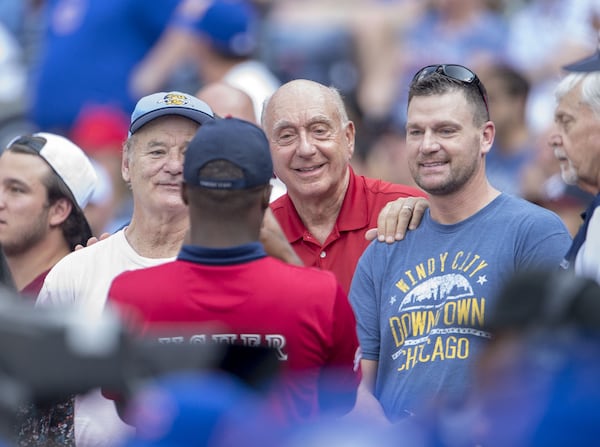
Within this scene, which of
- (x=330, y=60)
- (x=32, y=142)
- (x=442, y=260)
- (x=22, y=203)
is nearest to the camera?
(x=442, y=260)

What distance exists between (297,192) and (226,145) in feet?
5.80

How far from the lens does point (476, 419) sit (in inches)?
112

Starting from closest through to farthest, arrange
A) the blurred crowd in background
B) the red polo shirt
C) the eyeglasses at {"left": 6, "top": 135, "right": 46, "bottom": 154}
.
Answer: the red polo shirt < the eyeglasses at {"left": 6, "top": 135, "right": 46, "bottom": 154} < the blurred crowd in background

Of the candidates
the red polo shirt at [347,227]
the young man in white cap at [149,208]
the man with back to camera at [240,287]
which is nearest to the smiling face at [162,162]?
the young man in white cap at [149,208]

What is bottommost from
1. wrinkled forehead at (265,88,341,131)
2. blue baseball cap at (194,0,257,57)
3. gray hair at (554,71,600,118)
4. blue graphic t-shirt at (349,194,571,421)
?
blue graphic t-shirt at (349,194,571,421)

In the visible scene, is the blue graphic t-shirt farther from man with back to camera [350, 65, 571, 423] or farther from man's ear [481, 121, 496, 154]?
man's ear [481, 121, 496, 154]

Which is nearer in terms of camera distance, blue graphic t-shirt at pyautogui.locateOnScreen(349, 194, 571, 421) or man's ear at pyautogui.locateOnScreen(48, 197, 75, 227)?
blue graphic t-shirt at pyautogui.locateOnScreen(349, 194, 571, 421)

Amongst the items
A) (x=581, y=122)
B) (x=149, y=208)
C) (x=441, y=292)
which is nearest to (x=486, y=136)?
(x=581, y=122)

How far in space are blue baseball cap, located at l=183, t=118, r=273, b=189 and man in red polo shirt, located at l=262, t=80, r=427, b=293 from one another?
1571 mm

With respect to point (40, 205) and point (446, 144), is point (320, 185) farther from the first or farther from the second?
point (40, 205)

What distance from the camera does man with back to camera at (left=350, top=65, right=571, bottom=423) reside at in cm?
500

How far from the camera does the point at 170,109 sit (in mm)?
5434

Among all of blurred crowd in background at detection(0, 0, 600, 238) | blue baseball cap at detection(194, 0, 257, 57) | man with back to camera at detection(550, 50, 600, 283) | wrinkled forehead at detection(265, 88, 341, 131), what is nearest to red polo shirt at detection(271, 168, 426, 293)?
wrinkled forehead at detection(265, 88, 341, 131)

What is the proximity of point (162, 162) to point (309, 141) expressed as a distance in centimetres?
84
